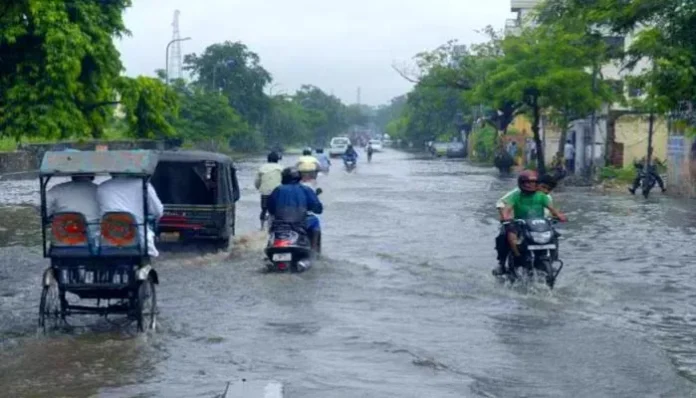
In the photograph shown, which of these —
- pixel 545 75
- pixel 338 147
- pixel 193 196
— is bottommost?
pixel 338 147

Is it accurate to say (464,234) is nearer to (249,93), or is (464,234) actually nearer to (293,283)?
(293,283)

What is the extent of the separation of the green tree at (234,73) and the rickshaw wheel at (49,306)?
9005 centimetres

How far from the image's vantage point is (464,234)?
79.1ft

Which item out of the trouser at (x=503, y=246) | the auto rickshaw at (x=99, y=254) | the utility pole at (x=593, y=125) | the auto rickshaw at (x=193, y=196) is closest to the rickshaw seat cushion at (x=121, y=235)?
the auto rickshaw at (x=99, y=254)

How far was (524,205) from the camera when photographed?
14.6m

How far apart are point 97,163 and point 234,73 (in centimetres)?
9323

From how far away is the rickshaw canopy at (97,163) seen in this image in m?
11.3

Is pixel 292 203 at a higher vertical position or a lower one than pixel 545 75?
lower

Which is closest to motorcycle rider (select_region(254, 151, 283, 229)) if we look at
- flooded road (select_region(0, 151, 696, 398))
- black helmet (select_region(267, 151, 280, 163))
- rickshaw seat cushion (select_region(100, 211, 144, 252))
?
black helmet (select_region(267, 151, 280, 163))

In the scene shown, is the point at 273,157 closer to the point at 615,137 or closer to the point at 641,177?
the point at 641,177

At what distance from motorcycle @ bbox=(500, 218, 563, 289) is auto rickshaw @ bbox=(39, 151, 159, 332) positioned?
197 inches

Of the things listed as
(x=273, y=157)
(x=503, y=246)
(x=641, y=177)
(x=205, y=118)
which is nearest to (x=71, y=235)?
(x=503, y=246)

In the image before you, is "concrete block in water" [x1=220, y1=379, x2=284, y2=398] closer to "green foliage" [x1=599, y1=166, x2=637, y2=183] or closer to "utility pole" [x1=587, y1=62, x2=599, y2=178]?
"green foliage" [x1=599, y1=166, x2=637, y2=183]

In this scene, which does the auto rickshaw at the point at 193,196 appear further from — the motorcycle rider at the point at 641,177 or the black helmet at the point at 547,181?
the motorcycle rider at the point at 641,177
